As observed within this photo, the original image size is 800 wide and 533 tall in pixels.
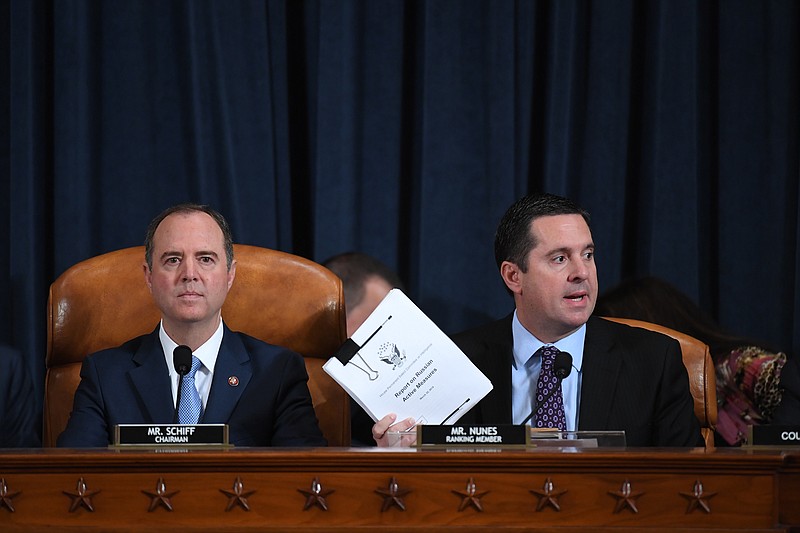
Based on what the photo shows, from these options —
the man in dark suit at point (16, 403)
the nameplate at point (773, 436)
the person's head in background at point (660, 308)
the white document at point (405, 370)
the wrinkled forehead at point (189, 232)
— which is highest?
the wrinkled forehead at point (189, 232)

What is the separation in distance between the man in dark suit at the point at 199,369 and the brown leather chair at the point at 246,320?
15 centimetres

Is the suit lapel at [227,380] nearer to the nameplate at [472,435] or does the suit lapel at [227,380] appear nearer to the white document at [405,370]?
the white document at [405,370]

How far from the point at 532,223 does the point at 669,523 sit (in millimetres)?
1129

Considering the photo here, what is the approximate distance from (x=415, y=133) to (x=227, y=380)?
4.72ft

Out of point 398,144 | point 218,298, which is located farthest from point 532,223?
point 398,144

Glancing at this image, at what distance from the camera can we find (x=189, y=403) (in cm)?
242

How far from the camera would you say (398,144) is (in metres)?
3.58

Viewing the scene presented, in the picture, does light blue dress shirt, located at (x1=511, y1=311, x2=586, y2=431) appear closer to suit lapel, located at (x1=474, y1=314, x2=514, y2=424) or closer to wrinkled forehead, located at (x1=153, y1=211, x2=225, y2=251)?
suit lapel, located at (x1=474, y1=314, x2=514, y2=424)

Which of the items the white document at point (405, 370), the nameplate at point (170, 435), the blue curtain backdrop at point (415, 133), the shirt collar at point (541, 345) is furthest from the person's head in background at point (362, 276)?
the nameplate at point (170, 435)

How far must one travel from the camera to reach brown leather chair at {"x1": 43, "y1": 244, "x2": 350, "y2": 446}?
270 cm

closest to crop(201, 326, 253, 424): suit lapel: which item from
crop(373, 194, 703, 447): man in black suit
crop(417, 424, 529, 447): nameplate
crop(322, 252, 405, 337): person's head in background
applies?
crop(373, 194, 703, 447): man in black suit

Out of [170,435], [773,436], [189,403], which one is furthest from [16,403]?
[773,436]

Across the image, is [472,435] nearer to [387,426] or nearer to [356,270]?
[387,426]

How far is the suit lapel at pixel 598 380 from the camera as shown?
2.42m
